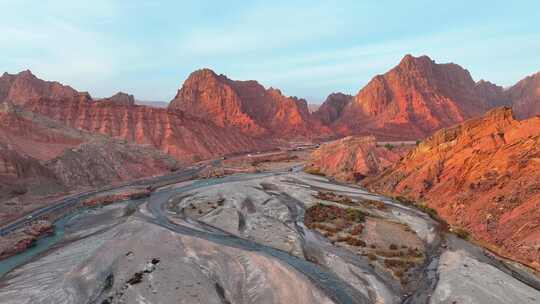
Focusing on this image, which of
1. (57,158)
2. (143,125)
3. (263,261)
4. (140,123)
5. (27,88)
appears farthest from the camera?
(27,88)

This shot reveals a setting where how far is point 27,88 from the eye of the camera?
570ft

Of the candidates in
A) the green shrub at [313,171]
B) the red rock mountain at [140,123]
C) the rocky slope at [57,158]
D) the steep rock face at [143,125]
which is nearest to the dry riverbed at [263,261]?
the rocky slope at [57,158]

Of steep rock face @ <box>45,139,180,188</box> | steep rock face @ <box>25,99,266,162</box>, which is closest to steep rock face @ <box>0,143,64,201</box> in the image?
steep rock face @ <box>45,139,180,188</box>

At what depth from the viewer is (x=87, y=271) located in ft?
121

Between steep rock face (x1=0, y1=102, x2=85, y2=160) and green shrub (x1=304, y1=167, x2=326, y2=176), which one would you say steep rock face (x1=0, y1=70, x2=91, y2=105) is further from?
green shrub (x1=304, y1=167, x2=326, y2=176)

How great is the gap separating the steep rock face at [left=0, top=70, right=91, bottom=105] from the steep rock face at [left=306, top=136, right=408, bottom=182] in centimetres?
12656

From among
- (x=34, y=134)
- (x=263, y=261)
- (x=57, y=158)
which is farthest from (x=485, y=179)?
(x=34, y=134)

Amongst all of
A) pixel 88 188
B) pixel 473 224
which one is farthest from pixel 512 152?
pixel 88 188

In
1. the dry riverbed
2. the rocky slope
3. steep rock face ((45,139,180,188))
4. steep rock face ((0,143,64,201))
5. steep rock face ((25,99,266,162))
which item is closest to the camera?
the dry riverbed

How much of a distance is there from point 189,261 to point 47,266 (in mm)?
15946

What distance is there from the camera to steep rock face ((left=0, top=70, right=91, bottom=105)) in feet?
560

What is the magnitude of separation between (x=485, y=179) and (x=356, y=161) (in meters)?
44.1

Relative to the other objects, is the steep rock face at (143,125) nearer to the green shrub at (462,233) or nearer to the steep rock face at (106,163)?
the steep rock face at (106,163)

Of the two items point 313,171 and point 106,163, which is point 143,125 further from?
point 313,171
